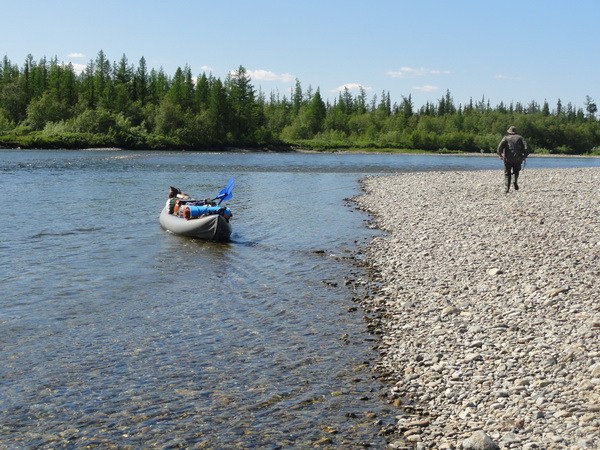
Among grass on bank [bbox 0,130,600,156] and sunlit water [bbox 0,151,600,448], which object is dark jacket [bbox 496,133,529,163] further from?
grass on bank [bbox 0,130,600,156]

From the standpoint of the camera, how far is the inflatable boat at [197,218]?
24.3 meters

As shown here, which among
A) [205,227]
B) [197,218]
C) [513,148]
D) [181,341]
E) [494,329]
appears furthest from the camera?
[513,148]

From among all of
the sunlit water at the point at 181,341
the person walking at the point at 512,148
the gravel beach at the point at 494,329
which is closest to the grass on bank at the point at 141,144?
the sunlit water at the point at 181,341

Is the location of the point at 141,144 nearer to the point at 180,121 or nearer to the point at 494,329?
the point at 180,121

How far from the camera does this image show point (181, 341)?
495 inches

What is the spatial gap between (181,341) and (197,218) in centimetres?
1310

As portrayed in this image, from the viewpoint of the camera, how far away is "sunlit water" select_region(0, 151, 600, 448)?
9.00 meters

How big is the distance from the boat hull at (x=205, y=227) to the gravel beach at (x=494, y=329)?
5.66 m

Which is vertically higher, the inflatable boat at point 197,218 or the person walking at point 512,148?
the person walking at point 512,148

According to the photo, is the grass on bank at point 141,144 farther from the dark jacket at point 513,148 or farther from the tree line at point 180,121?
the dark jacket at point 513,148

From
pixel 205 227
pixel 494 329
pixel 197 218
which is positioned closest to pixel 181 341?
pixel 494 329

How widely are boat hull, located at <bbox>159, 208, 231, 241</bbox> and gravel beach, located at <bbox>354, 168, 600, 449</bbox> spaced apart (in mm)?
5656

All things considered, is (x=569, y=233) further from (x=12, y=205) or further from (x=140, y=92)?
(x=140, y=92)

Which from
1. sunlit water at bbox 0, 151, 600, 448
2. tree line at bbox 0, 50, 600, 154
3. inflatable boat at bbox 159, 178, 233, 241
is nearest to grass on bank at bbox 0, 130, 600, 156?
tree line at bbox 0, 50, 600, 154
